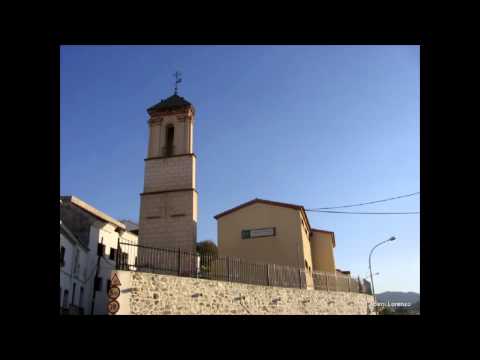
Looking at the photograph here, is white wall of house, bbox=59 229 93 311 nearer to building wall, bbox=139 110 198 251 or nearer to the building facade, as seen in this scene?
building wall, bbox=139 110 198 251

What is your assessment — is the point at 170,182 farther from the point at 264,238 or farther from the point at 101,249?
the point at 101,249

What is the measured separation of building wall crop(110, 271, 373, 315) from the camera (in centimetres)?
1159

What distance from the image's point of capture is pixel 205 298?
13.5 meters

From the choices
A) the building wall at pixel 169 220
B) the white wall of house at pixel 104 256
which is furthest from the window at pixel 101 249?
the building wall at pixel 169 220

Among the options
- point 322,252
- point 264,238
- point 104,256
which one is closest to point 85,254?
point 104,256

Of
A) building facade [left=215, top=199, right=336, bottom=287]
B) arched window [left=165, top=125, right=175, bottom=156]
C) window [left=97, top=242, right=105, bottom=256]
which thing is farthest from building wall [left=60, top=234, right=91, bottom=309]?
building facade [left=215, top=199, right=336, bottom=287]

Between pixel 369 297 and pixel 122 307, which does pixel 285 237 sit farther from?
pixel 122 307

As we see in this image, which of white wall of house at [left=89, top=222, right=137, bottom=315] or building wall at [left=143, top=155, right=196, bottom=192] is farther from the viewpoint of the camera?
white wall of house at [left=89, top=222, right=137, bottom=315]

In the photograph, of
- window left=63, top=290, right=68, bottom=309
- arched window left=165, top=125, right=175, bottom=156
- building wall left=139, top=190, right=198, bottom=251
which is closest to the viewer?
building wall left=139, top=190, right=198, bottom=251

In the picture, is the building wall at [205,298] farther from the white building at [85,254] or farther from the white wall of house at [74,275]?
the white wall of house at [74,275]

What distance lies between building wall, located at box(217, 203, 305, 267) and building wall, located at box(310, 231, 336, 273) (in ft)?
21.9

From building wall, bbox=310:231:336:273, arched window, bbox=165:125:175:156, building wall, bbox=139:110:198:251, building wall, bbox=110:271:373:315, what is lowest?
building wall, bbox=110:271:373:315
